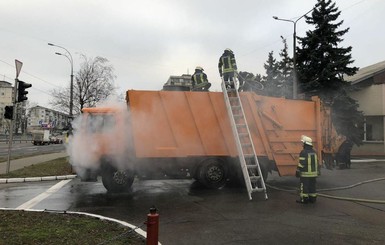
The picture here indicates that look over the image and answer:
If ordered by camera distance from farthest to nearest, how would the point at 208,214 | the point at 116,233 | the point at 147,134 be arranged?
1. the point at 147,134
2. the point at 208,214
3. the point at 116,233

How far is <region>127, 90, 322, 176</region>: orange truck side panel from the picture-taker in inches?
408

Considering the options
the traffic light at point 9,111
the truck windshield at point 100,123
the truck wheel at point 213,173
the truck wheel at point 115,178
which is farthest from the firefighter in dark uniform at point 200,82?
the traffic light at point 9,111

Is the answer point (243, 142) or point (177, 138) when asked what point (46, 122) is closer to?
point (177, 138)

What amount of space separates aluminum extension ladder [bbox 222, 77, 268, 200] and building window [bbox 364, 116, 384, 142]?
63.3 ft

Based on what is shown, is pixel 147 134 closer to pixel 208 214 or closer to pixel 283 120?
pixel 208 214

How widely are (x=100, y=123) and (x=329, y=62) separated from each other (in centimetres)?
1875

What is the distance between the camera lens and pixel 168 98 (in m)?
10.7

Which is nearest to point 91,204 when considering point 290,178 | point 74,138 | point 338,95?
point 74,138

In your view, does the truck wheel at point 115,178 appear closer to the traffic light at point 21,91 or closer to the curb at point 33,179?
the curb at point 33,179

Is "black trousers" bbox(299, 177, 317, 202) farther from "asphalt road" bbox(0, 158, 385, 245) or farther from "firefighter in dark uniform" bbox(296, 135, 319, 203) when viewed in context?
"asphalt road" bbox(0, 158, 385, 245)

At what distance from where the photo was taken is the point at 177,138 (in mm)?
10516

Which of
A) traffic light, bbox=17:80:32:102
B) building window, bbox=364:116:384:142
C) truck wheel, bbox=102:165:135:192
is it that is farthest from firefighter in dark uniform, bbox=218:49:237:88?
building window, bbox=364:116:384:142

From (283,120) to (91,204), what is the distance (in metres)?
6.18

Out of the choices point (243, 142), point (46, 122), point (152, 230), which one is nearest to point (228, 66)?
point (243, 142)
